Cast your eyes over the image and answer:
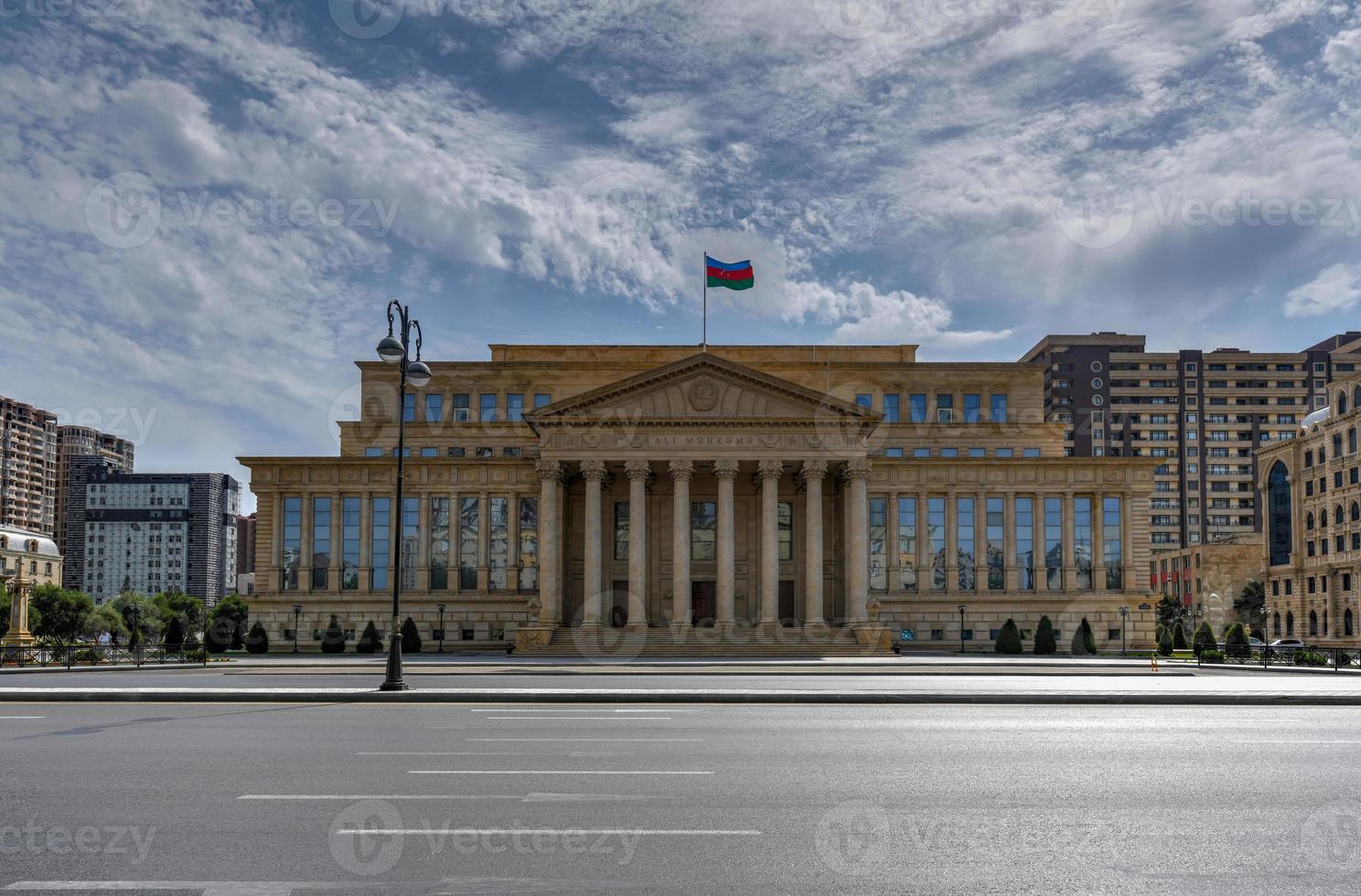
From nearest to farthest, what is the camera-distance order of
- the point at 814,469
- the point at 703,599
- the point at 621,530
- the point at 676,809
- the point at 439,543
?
1. the point at 676,809
2. the point at 814,469
3. the point at 621,530
4. the point at 703,599
5. the point at 439,543

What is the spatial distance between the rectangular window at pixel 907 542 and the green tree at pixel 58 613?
9875 centimetres

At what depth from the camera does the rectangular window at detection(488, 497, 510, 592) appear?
78625mm

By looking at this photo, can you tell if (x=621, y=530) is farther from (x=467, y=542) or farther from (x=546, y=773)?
(x=546, y=773)

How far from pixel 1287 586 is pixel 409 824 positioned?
13132 cm

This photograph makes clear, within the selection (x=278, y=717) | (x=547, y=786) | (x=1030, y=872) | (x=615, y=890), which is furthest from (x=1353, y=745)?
(x=278, y=717)

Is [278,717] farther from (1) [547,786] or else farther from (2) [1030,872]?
(2) [1030,872]

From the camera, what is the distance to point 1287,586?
123 metres

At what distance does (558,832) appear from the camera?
37.0 ft

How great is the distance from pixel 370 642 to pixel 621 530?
17685mm

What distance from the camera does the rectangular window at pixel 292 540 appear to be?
78375mm

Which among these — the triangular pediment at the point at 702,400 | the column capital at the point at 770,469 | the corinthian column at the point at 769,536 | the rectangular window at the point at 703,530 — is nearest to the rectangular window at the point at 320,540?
the triangular pediment at the point at 702,400

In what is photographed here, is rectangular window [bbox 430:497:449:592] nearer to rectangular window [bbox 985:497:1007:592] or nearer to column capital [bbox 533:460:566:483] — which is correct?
column capital [bbox 533:460:566:483]

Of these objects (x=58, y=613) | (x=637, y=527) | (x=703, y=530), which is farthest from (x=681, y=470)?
(x=58, y=613)

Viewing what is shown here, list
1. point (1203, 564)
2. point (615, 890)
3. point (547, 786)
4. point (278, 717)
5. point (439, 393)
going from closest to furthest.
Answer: point (615, 890) < point (547, 786) < point (278, 717) < point (439, 393) < point (1203, 564)
